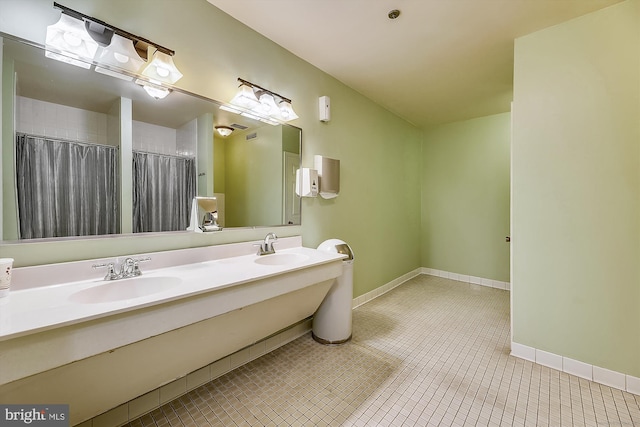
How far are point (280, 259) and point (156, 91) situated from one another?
53.5 inches

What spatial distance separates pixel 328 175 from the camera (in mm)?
2479

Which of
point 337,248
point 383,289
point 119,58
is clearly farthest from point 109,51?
point 383,289

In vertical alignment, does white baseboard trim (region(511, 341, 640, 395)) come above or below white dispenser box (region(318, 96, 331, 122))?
below

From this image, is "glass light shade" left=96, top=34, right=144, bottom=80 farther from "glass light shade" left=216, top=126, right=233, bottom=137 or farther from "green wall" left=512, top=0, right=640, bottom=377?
"green wall" left=512, top=0, right=640, bottom=377

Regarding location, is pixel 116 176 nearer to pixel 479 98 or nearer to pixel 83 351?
pixel 83 351

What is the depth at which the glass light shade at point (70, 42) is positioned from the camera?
1222 millimetres

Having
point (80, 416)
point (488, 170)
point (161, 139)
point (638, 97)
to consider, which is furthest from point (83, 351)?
point (488, 170)

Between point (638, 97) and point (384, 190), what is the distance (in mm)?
2159

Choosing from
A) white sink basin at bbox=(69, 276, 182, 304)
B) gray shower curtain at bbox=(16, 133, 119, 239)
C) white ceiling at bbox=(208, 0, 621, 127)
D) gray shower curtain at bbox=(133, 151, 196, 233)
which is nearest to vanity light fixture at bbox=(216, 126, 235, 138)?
gray shower curtain at bbox=(133, 151, 196, 233)

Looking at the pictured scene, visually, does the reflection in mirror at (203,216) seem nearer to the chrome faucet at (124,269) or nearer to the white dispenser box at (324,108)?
the chrome faucet at (124,269)

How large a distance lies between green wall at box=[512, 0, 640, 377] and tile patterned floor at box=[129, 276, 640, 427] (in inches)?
13.4

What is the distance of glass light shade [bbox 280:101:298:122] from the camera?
213 cm

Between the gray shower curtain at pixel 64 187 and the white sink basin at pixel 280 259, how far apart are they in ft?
2.95

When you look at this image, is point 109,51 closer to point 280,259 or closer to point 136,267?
point 136,267
